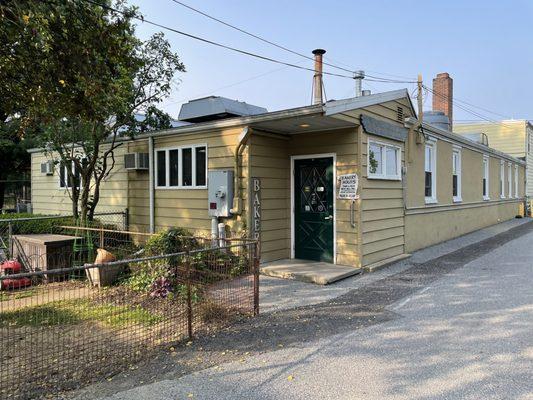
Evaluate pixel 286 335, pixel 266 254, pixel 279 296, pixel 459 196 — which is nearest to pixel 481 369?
pixel 286 335

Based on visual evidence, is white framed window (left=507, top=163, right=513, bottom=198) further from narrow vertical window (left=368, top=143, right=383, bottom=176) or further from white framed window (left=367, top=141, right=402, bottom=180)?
narrow vertical window (left=368, top=143, right=383, bottom=176)

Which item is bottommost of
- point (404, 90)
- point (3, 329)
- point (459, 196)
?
point (3, 329)

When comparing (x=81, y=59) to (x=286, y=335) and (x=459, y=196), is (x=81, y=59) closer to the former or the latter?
(x=286, y=335)

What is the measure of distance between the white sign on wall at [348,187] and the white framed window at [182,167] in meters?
3.00

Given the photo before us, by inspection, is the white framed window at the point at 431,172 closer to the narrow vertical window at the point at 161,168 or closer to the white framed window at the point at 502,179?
the narrow vertical window at the point at 161,168

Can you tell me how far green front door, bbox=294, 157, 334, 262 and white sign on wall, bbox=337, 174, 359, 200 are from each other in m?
0.28

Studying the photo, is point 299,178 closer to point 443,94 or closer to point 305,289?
point 305,289

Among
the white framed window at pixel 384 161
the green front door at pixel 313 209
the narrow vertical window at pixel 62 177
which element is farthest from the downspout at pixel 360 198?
the narrow vertical window at pixel 62 177

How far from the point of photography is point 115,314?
572cm

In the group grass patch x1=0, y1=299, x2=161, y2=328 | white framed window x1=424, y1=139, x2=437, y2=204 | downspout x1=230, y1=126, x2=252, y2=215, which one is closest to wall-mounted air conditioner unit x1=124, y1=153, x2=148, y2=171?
downspout x1=230, y1=126, x2=252, y2=215

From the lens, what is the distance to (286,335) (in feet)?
15.6

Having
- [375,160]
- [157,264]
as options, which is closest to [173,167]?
[157,264]

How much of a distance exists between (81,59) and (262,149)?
4130 mm

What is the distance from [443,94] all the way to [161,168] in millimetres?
13464
